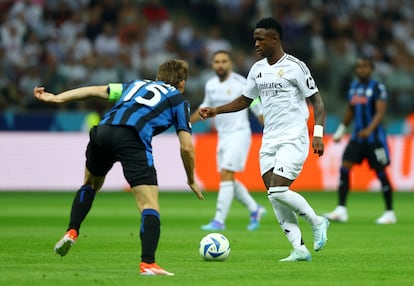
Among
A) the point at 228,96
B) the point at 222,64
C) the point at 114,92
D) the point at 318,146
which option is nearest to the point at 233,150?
the point at 228,96

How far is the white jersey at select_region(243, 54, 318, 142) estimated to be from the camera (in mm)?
10648

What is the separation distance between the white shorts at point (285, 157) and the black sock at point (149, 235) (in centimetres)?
197

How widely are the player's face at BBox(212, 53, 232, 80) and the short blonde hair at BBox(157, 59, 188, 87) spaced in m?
6.15

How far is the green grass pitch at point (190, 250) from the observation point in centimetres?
893

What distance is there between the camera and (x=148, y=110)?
30.5 ft

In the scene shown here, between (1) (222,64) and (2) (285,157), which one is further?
(1) (222,64)

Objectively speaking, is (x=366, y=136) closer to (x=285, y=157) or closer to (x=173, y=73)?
(x=285, y=157)

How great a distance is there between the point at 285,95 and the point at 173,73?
5.21ft

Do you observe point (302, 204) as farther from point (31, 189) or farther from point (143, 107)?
point (31, 189)

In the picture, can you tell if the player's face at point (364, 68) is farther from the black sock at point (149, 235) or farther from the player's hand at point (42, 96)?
the black sock at point (149, 235)

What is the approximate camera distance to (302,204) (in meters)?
10.6

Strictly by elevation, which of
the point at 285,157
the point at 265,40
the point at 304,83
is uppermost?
the point at 265,40

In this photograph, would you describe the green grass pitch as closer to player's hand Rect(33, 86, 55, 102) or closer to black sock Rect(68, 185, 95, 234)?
black sock Rect(68, 185, 95, 234)

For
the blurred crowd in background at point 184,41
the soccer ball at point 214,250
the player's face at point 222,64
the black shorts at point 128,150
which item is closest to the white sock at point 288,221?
the soccer ball at point 214,250
